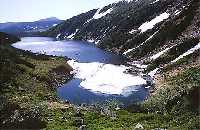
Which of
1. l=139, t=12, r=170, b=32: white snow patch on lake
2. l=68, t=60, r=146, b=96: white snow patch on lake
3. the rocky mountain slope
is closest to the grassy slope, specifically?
l=68, t=60, r=146, b=96: white snow patch on lake

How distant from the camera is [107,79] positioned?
345ft

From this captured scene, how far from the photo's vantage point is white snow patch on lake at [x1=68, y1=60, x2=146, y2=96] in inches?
3669

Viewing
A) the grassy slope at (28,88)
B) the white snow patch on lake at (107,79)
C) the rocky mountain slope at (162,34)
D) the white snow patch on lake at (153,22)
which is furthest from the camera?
the white snow patch on lake at (153,22)

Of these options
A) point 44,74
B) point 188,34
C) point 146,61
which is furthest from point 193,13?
point 44,74

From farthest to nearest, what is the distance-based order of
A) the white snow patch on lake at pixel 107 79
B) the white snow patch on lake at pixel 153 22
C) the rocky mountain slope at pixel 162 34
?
1. the white snow patch on lake at pixel 153 22
2. the rocky mountain slope at pixel 162 34
3. the white snow patch on lake at pixel 107 79

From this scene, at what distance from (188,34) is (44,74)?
4425 centimetres

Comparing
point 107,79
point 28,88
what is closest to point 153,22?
point 107,79

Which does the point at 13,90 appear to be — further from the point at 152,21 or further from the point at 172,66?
the point at 152,21

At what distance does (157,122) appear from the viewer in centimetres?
4609

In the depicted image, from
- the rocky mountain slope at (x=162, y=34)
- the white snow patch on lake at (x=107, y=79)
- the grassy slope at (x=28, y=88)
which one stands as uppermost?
the rocky mountain slope at (x=162, y=34)

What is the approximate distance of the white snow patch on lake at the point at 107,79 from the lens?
9319 cm

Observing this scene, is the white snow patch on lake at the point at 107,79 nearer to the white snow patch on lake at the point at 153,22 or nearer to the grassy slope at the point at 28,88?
the grassy slope at the point at 28,88

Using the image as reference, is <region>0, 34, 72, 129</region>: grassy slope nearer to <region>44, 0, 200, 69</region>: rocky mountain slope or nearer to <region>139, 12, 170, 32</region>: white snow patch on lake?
<region>44, 0, 200, 69</region>: rocky mountain slope

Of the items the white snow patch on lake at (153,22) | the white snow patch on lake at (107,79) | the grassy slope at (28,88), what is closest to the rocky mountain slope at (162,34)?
the white snow patch on lake at (153,22)
